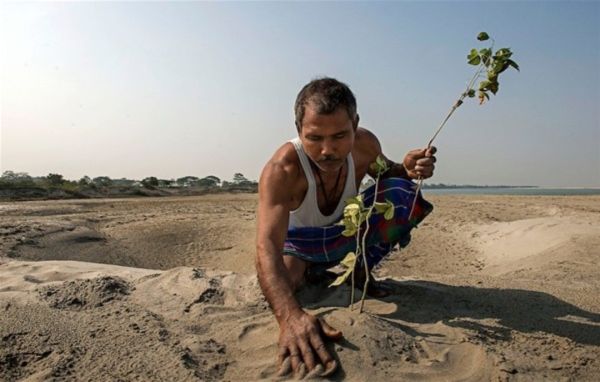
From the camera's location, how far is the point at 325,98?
2.15 meters

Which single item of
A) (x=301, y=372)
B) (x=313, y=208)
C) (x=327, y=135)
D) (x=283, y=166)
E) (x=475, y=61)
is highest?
(x=475, y=61)

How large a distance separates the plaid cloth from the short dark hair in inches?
27.7

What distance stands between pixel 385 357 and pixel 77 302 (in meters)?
1.74

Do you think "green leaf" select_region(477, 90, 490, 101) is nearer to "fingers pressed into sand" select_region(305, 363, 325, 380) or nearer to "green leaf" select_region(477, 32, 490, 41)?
"green leaf" select_region(477, 32, 490, 41)

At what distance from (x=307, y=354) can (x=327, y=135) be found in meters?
1.03

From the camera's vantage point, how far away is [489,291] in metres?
2.80

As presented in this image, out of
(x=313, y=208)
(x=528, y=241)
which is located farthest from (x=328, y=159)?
(x=528, y=241)

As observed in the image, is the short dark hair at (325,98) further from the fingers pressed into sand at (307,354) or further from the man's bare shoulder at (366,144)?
the fingers pressed into sand at (307,354)

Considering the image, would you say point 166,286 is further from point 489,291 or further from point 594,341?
point 594,341

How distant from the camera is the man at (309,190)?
5.90 feet

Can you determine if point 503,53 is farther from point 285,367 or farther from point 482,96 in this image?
point 285,367

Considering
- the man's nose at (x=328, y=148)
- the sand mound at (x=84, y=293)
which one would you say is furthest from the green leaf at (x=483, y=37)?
the sand mound at (x=84, y=293)

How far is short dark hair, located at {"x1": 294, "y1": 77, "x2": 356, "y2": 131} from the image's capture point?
213 centimetres

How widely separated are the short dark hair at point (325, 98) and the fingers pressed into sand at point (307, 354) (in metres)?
1.07
